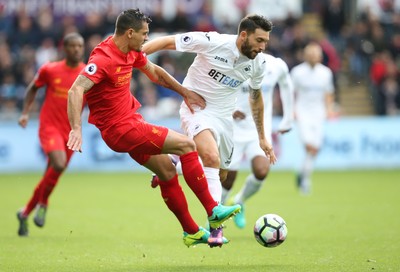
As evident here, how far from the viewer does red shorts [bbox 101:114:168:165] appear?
8984 mm

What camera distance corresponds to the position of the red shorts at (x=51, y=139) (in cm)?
1213

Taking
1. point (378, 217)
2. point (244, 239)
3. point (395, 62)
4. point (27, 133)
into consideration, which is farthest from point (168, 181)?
point (395, 62)

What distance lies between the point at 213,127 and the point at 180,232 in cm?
239

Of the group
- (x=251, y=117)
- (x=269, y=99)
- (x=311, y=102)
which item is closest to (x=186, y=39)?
(x=251, y=117)

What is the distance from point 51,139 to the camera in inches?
481

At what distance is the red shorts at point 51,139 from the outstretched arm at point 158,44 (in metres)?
2.99

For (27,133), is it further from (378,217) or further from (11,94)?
(378,217)

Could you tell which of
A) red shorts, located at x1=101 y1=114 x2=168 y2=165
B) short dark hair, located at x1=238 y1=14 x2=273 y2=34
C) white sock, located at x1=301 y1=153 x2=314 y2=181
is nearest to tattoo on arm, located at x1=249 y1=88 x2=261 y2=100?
short dark hair, located at x1=238 y1=14 x2=273 y2=34

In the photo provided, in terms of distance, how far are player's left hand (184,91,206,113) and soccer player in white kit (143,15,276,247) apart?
7 cm

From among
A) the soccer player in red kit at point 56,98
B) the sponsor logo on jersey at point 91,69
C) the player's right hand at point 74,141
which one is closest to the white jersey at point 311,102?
the soccer player in red kit at point 56,98

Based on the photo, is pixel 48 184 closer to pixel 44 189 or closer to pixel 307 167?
pixel 44 189

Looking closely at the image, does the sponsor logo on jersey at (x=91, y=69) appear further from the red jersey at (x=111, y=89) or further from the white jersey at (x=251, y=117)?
the white jersey at (x=251, y=117)

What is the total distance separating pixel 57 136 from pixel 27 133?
31.4ft

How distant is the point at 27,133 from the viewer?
21609 millimetres
